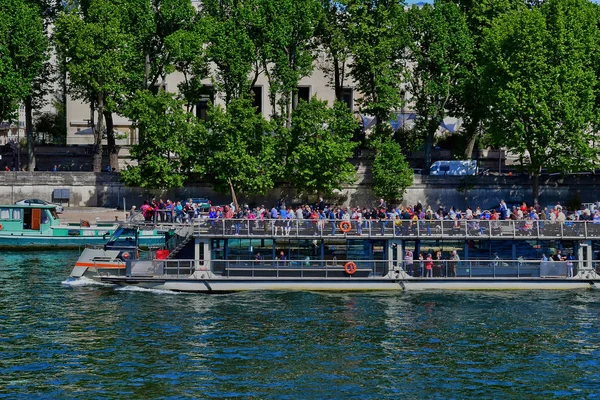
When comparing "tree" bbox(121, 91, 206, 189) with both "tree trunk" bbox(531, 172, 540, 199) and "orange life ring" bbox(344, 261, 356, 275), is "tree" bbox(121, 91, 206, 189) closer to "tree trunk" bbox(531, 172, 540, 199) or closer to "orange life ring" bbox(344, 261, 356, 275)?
"tree trunk" bbox(531, 172, 540, 199)

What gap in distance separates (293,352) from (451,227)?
557 inches

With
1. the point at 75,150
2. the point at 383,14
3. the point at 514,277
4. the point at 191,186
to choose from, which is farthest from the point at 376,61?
the point at 514,277

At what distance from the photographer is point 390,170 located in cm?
7969

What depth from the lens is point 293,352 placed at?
1593 inches

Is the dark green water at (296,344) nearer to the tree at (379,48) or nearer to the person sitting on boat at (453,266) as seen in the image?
the person sitting on boat at (453,266)

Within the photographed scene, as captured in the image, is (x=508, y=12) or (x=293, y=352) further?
(x=508, y=12)

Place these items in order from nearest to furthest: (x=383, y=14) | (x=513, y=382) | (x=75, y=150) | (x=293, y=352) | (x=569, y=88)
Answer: (x=513, y=382) → (x=293, y=352) → (x=569, y=88) → (x=383, y=14) → (x=75, y=150)

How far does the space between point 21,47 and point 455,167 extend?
32349mm

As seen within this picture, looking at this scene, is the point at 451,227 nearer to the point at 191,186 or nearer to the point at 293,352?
the point at 293,352

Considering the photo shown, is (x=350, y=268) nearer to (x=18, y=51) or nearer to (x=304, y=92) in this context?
(x=18, y=51)

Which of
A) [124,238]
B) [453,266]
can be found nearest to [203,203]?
[124,238]

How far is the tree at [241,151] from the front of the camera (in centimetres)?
7625

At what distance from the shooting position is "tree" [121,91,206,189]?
7725 centimetres

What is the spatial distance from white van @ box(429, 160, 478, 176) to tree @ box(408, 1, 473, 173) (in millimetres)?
2855
